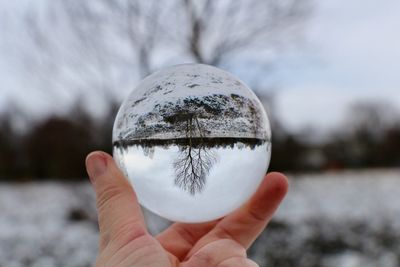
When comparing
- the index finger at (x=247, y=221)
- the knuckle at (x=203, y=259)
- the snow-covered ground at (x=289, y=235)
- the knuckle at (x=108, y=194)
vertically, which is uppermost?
the knuckle at (x=108, y=194)

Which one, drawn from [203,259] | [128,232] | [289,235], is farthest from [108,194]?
[289,235]

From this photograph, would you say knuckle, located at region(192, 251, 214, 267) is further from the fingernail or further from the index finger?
the fingernail

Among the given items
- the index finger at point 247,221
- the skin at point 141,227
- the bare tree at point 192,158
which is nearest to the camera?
the bare tree at point 192,158

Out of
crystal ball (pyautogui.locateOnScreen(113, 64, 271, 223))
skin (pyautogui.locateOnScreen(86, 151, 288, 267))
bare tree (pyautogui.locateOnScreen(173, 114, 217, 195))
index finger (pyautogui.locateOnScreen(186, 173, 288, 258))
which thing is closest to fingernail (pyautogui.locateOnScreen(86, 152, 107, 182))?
skin (pyautogui.locateOnScreen(86, 151, 288, 267))

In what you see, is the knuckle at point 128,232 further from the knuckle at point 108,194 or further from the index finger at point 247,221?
the index finger at point 247,221

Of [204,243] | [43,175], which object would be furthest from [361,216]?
[43,175]

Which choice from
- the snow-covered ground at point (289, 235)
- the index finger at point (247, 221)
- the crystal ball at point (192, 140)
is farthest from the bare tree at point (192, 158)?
the snow-covered ground at point (289, 235)

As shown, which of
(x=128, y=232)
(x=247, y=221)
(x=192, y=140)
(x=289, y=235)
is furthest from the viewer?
(x=289, y=235)

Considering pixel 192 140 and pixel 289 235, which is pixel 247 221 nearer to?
pixel 192 140
